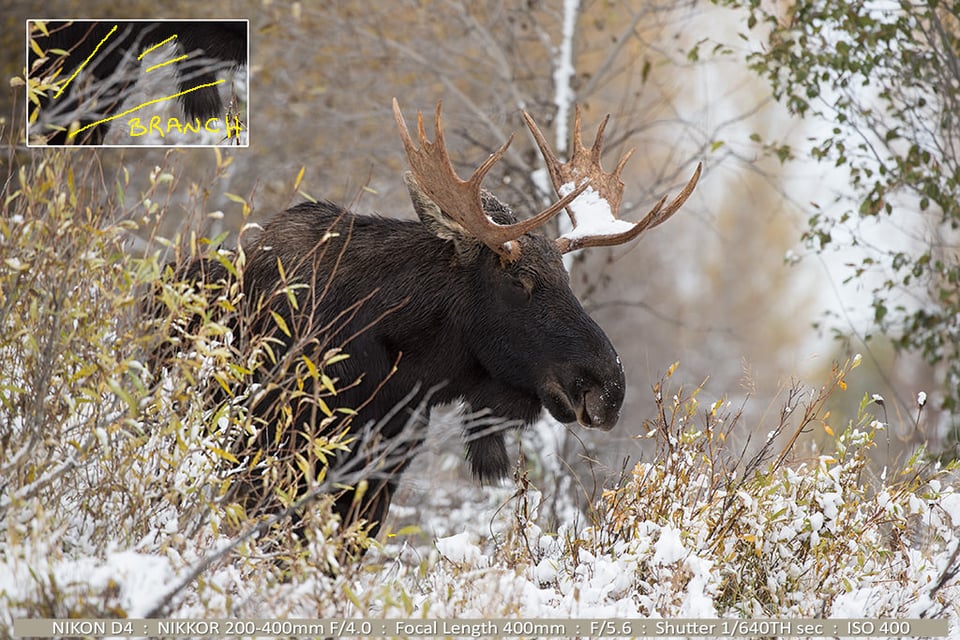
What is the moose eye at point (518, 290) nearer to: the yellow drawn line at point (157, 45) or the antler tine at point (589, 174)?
the antler tine at point (589, 174)

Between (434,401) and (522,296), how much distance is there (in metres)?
0.63

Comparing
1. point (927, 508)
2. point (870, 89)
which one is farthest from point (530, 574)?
point (870, 89)

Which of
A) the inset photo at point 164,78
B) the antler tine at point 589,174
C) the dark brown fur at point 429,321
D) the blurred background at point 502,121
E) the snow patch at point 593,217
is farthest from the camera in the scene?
the blurred background at point 502,121

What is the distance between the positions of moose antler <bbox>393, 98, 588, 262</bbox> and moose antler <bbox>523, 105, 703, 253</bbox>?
53 cm

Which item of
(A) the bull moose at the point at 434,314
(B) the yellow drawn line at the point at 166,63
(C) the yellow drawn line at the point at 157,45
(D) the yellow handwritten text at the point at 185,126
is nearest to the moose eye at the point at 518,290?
(A) the bull moose at the point at 434,314

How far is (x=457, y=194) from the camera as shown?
5.18 meters

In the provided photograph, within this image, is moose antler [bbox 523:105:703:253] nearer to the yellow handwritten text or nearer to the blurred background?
the blurred background

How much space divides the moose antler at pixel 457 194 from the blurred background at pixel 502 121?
0.32m

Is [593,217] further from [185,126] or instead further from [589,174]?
[185,126]

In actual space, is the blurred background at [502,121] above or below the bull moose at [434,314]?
above

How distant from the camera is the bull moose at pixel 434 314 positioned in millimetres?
5094

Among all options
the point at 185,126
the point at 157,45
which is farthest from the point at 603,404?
the point at 157,45

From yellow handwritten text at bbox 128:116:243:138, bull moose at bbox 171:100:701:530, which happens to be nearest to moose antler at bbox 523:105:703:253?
bull moose at bbox 171:100:701:530

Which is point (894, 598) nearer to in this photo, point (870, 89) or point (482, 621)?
point (482, 621)
